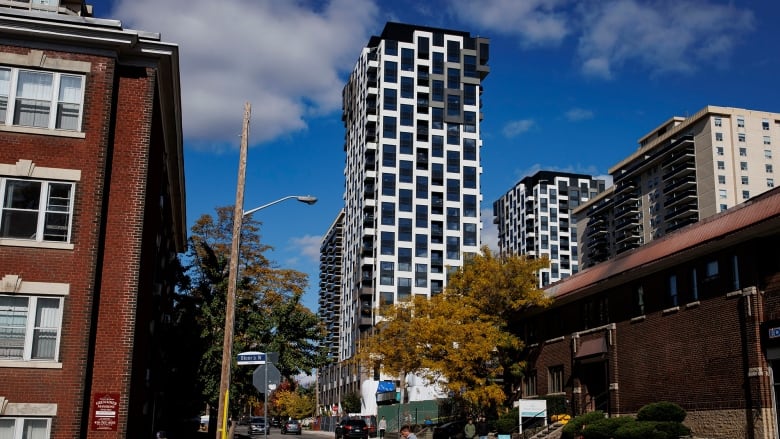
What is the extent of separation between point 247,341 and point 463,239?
79.4m

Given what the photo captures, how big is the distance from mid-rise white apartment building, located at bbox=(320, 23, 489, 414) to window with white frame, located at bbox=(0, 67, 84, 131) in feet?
298

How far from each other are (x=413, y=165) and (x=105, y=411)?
9755 centimetres

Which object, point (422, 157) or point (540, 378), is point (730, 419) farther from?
point (422, 157)

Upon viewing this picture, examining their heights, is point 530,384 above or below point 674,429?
above

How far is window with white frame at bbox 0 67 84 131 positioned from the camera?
20.6 metres

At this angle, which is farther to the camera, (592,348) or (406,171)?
(406,171)

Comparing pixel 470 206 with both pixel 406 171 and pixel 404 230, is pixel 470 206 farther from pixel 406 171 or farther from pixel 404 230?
pixel 404 230

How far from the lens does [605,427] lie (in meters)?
32.0

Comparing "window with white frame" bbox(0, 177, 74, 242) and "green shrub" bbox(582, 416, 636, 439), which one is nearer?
"window with white frame" bbox(0, 177, 74, 242)

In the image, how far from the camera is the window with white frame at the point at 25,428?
1892 centimetres

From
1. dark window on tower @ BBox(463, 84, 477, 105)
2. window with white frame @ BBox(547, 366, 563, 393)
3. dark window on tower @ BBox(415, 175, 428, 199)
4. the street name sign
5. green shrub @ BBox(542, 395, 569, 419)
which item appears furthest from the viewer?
dark window on tower @ BBox(463, 84, 477, 105)

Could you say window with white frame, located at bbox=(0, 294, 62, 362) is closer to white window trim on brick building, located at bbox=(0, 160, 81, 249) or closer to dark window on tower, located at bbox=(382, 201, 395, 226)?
white window trim on brick building, located at bbox=(0, 160, 81, 249)

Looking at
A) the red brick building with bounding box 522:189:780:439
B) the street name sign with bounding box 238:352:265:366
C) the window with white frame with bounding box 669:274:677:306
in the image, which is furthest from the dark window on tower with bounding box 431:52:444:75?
the street name sign with bounding box 238:352:265:366

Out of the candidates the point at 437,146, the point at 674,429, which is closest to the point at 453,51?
the point at 437,146
